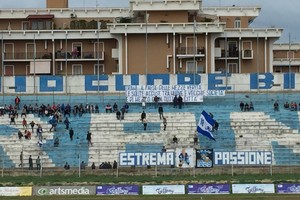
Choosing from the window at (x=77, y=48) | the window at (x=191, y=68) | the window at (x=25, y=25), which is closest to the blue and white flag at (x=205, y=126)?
the window at (x=191, y=68)

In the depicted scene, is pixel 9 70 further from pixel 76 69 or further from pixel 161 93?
pixel 161 93

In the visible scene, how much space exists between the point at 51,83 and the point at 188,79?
593 inches

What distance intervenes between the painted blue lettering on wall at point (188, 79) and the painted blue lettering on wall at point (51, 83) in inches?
508

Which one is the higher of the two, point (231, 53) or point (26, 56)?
point (231, 53)

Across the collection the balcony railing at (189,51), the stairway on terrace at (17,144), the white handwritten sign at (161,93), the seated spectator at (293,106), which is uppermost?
the balcony railing at (189,51)

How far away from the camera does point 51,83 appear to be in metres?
95.7

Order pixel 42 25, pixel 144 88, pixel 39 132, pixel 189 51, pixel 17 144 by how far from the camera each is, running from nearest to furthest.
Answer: pixel 17 144 < pixel 39 132 < pixel 144 88 < pixel 189 51 < pixel 42 25

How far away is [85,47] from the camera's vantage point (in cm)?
10894

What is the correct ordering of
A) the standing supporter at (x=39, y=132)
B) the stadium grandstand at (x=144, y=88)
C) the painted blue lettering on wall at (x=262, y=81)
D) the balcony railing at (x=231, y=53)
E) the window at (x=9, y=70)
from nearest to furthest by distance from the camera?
the stadium grandstand at (x=144, y=88), the standing supporter at (x=39, y=132), the painted blue lettering on wall at (x=262, y=81), the balcony railing at (x=231, y=53), the window at (x=9, y=70)

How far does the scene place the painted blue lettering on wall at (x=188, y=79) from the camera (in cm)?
9419

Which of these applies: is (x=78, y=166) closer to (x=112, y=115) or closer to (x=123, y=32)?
(x=112, y=115)

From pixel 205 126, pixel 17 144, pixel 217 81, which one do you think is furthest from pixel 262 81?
pixel 17 144

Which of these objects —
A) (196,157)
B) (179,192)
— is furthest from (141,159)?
(179,192)

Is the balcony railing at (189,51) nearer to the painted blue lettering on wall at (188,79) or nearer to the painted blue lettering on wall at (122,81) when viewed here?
the painted blue lettering on wall at (188,79)
